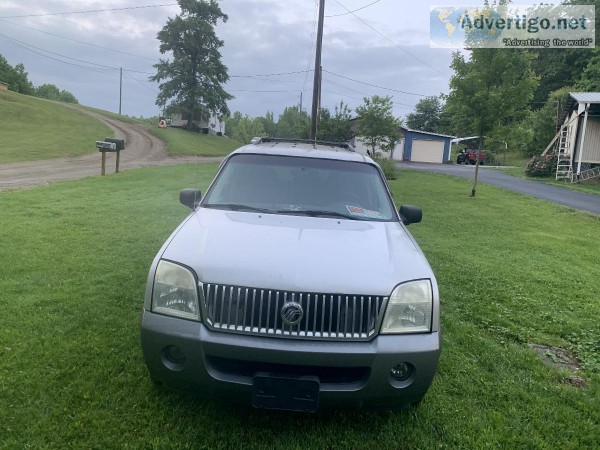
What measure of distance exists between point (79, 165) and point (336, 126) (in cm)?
1406

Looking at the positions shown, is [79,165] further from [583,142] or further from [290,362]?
[583,142]

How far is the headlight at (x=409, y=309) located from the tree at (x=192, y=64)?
48412 millimetres

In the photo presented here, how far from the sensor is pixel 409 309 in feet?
8.87

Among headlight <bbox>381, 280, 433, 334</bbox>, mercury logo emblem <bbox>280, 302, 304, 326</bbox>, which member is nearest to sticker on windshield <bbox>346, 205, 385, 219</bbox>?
headlight <bbox>381, 280, 433, 334</bbox>

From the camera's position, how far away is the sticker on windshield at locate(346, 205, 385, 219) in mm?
3785

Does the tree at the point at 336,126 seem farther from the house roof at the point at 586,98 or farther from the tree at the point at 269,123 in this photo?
Result: the tree at the point at 269,123

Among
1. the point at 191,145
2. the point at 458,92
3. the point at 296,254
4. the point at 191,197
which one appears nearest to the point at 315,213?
the point at 296,254

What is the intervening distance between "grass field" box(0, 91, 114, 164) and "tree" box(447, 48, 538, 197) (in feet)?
63.0

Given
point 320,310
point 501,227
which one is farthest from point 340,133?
point 320,310

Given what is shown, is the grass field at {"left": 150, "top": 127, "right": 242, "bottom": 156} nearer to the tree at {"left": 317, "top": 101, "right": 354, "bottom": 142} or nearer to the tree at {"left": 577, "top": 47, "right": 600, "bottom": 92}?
the tree at {"left": 317, "top": 101, "right": 354, "bottom": 142}

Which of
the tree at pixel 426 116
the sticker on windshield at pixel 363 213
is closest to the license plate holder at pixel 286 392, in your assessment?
the sticker on windshield at pixel 363 213

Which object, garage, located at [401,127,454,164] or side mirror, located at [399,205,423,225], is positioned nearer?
side mirror, located at [399,205,423,225]

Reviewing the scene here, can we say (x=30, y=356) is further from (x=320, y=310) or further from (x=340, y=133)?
(x=340, y=133)

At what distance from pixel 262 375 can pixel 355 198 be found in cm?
197
